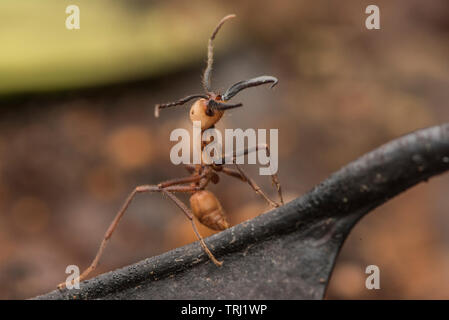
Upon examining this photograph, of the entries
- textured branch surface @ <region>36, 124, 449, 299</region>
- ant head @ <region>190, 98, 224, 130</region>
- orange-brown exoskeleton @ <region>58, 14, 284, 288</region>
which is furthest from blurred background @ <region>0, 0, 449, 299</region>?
textured branch surface @ <region>36, 124, 449, 299</region>

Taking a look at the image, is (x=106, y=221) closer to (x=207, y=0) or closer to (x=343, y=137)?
(x=343, y=137)

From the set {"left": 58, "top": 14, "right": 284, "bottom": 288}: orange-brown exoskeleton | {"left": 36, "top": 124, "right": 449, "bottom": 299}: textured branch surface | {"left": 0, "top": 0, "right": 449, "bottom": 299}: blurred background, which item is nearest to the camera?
{"left": 36, "top": 124, "right": 449, "bottom": 299}: textured branch surface

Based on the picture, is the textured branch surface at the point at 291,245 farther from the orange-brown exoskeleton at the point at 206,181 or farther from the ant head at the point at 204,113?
the ant head at the point at 204,113

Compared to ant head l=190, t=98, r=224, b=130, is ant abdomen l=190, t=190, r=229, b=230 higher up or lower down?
lower down

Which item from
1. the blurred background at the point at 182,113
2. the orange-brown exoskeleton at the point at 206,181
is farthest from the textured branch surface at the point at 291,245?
the blurred background at the point at 182,113

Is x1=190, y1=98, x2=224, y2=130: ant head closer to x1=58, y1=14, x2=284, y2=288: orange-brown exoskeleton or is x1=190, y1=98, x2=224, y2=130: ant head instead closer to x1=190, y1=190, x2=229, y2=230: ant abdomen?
x1=58, y1=14, x2=284, y2=288: orange-brown exoskeleton
